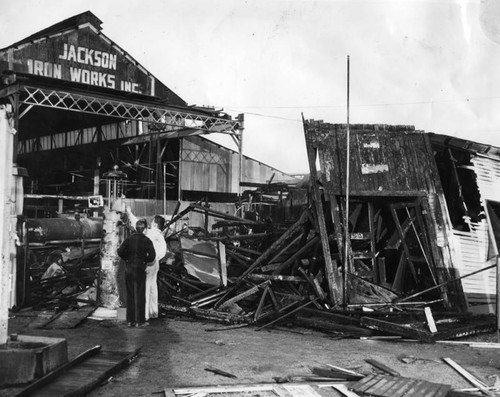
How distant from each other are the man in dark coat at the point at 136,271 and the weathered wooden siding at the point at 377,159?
13.6 feet

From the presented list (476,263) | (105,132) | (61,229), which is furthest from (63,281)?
(105,132)

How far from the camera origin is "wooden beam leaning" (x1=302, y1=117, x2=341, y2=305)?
9.96 meters

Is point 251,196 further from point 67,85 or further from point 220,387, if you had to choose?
point 220,387

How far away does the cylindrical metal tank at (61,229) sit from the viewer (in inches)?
481

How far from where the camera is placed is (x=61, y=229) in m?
13.4

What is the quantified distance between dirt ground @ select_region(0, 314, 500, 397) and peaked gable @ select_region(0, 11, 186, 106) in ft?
52.2

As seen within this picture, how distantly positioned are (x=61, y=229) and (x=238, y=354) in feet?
26.3

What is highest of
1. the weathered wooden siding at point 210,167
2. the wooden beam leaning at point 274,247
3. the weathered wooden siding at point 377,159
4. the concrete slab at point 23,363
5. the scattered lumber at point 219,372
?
the weathered wooden siding at point 210,167

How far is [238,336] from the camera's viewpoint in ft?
28.1

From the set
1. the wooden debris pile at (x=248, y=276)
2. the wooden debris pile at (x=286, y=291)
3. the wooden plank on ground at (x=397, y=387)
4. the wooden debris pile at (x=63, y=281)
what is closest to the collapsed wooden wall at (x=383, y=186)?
the wooden debris pile at (x=286, y=291)

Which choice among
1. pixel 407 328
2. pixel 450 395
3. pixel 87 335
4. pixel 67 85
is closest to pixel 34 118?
pixel 67 85

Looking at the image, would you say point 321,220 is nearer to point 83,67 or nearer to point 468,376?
point 468,376

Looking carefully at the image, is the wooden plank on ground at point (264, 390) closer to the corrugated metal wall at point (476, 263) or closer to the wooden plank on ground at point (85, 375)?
the wooden plank on ground at point (85, 375)

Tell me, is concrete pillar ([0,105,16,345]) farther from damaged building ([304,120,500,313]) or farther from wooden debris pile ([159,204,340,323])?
damaged building ([304,120,500,313])
